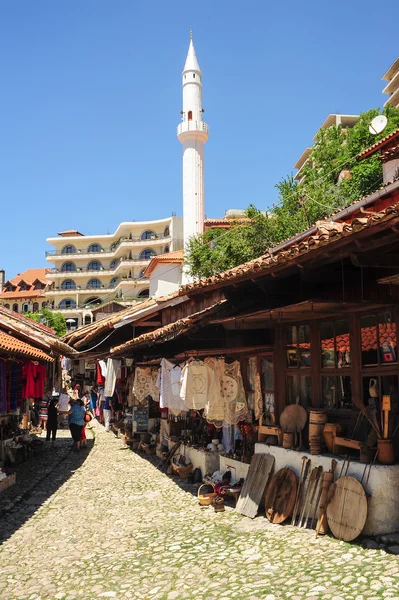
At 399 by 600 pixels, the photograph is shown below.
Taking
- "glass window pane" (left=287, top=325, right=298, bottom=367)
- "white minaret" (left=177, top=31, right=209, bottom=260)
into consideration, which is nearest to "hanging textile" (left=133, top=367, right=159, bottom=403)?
"glass window pane" (left=287, top=325, right=298, bottom=367)

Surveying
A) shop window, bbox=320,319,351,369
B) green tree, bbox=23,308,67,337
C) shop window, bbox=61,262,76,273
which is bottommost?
shop window, bbox=320,319,351,369

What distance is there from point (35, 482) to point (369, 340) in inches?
357

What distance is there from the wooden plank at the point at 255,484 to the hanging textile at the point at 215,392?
1.48 meters

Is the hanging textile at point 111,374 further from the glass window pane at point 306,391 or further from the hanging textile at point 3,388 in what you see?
the glass window pane at point 306,391

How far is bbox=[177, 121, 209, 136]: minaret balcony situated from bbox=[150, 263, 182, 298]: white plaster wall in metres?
12.7

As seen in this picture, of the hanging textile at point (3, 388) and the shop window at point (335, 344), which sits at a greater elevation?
the shop window at point (335, 344)

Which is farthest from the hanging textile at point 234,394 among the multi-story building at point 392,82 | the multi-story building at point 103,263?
the multi-story building at point 103,263

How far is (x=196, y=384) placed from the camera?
11.0 meters

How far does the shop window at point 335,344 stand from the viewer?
8078 millimetres

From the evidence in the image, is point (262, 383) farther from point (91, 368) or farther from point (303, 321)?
point (91, 368)

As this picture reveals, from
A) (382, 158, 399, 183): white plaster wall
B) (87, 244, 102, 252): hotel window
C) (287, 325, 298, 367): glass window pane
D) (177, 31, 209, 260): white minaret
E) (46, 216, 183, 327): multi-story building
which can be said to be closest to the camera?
(287, 325, 298, 367): glass window pane

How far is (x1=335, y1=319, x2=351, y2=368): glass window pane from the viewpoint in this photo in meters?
8.04

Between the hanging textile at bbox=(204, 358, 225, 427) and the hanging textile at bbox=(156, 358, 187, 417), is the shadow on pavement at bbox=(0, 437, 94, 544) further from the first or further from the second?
the hanging textile at bbox=(204, 358, 225, 427)

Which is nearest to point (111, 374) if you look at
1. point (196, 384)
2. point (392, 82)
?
point (196, 384)
